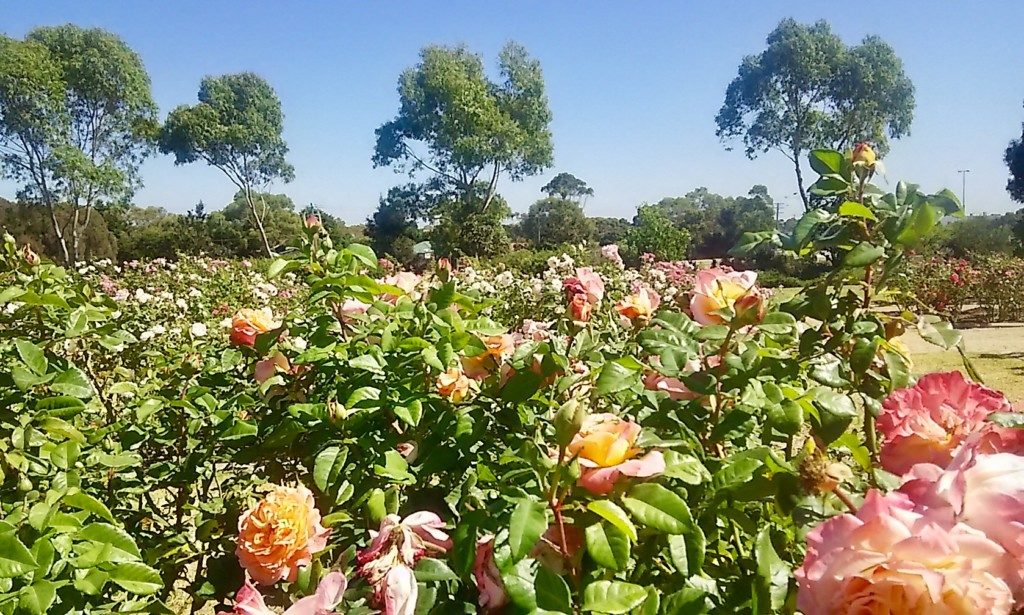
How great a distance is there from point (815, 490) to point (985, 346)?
940 centimetres

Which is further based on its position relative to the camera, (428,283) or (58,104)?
(58,104)

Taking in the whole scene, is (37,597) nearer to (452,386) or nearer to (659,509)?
(452,386)

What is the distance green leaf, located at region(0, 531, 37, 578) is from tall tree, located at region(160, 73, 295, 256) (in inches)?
1016

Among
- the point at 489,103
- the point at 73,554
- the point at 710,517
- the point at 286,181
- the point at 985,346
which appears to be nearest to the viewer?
the point at 710,517

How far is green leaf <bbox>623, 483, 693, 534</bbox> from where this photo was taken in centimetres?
57

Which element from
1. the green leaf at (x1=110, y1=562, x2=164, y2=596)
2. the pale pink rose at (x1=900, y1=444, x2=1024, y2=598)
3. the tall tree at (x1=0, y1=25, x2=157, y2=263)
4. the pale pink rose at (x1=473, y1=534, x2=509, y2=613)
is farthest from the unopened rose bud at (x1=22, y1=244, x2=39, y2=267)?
the tall tree at (x1=0, y1=25, x2=157, y2=263)

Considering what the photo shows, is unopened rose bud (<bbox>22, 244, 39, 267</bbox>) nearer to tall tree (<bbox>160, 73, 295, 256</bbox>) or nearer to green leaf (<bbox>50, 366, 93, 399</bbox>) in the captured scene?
green leaf (<bbox>50, 366, 93, 399</bbox>)

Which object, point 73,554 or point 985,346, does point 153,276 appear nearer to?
point 73,554

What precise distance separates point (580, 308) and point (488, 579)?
55 centimetres

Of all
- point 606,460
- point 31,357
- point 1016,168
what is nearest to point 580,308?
point 606,460

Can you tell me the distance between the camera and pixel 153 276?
25.3ft

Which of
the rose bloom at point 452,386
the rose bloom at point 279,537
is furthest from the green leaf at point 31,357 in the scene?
the rose bloom at point 452,386

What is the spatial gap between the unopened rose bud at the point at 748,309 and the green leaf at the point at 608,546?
278 mm

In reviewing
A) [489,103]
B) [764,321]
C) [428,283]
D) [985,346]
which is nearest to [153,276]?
[428,283]
